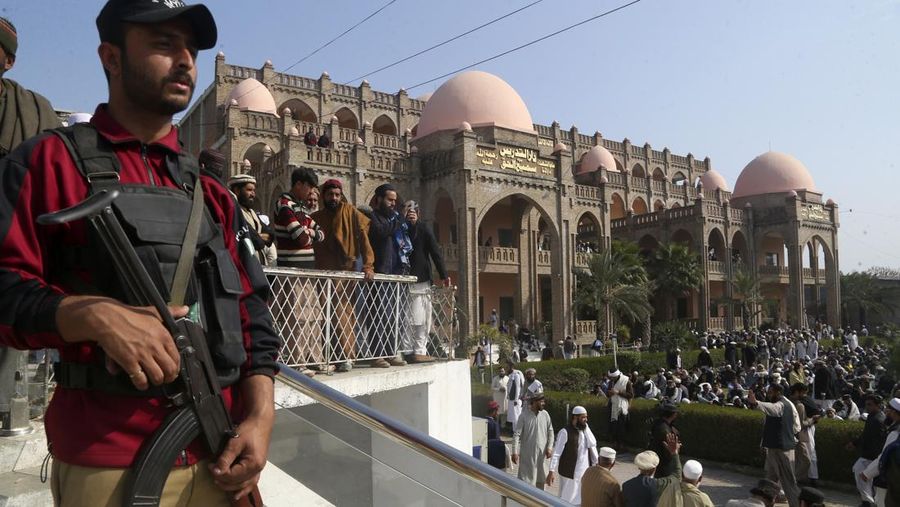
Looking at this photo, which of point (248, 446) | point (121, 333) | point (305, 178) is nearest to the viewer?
point (121, 333)

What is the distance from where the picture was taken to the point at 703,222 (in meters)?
32.7

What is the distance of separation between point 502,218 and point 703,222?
37.6 feet

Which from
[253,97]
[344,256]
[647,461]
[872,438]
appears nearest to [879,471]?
[872,438]

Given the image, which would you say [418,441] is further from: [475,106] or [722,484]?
[475,106]

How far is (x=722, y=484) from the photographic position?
1055 centimetres

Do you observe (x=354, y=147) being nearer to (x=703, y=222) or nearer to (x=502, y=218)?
(x=502, y=218)

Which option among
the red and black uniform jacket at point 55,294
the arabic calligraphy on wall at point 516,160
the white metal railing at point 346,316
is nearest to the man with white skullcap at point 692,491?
the white metal railing at point 346,316

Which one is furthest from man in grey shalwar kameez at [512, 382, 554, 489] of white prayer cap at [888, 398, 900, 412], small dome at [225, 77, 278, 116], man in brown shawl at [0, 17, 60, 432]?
small dome at [225, 77, 278, 116]

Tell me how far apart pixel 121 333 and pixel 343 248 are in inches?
186

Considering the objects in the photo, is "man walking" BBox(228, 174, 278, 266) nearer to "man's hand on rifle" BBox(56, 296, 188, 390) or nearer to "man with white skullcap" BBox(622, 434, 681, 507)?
"man with white skullcap" BBox(622, 434, 681, 507)

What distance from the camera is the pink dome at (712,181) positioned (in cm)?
4375

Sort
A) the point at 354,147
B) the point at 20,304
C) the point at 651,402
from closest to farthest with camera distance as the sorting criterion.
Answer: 1. the point at 20,304
2. the point at 651,402
3. the point at 354,147

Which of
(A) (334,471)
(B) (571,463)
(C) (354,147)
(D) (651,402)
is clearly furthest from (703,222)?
(A) (334,471)

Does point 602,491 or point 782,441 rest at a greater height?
point 602,491
